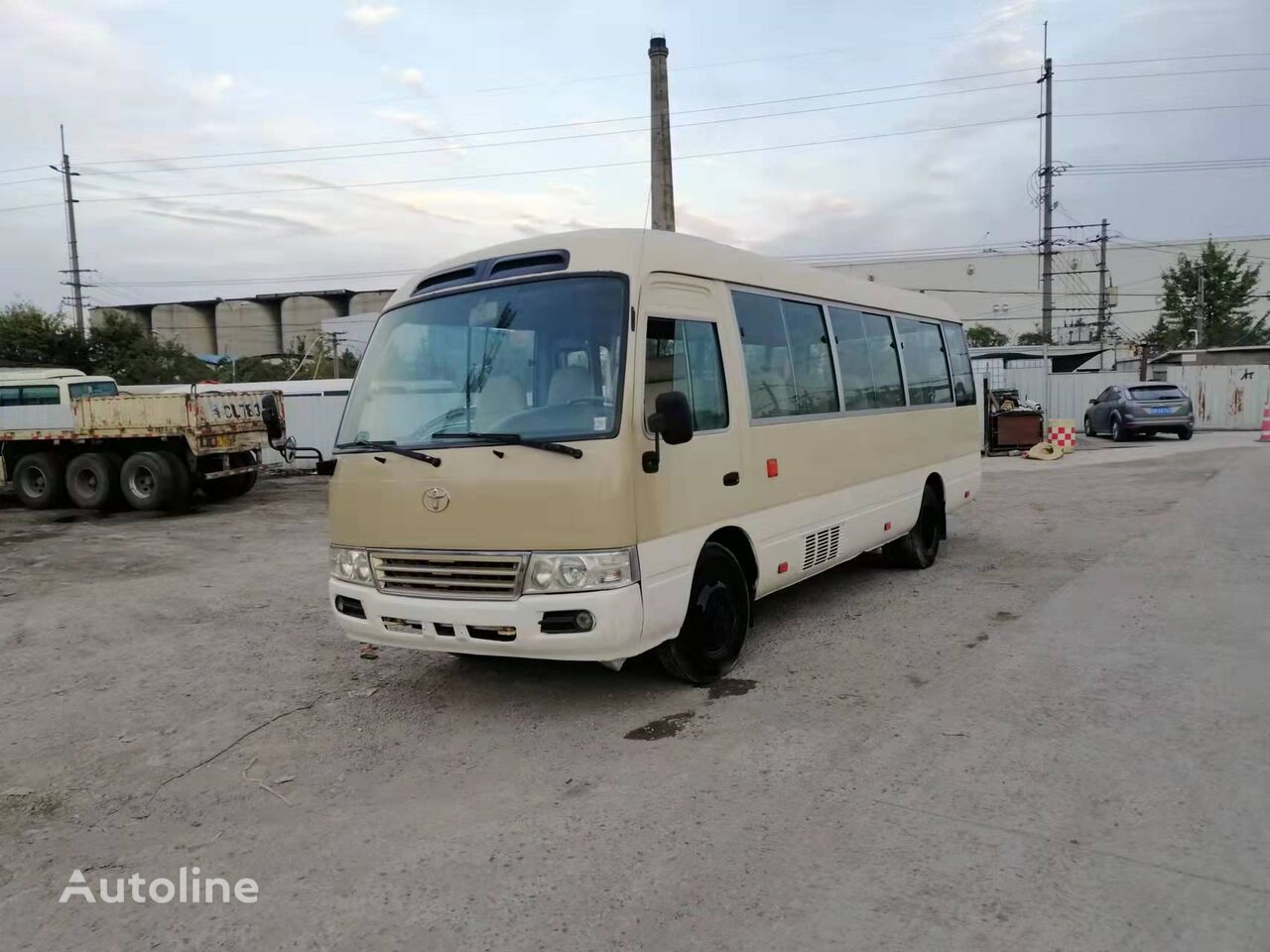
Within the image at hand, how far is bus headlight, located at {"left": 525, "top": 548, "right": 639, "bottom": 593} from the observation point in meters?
4.21

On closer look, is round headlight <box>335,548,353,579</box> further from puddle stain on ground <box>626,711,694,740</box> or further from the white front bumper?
puddle stain on ground <box>626,711,694,740</box>

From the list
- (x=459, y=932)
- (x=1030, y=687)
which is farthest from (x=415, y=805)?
(x=1030, y=687)

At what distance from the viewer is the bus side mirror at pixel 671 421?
4.16 m

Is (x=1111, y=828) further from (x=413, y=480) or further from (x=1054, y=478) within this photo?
(x=1054, y=478)

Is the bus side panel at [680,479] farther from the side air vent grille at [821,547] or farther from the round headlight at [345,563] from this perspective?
the round headlight at [345,563]

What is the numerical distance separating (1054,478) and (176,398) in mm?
15431

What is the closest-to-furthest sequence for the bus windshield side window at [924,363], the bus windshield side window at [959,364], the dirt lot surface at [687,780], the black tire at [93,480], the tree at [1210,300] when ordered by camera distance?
the dirt lot surface at [687,780] < the bus windshield side window at [924,363] < the bus windshield side window at [959,364] < the black tire at [93,480] < the tree at [1210,300]

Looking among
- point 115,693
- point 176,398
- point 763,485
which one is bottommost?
point 115,693

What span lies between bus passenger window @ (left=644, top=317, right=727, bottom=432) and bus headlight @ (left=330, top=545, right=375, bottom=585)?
1.80 metres

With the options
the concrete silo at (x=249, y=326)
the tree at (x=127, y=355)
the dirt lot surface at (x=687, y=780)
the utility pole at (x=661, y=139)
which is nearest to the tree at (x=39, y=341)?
the tree at (x=127, y=355)

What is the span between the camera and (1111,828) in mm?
3262

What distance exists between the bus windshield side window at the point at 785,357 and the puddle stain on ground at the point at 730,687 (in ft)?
5.43

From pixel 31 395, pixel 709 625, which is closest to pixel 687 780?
pixel 709 625

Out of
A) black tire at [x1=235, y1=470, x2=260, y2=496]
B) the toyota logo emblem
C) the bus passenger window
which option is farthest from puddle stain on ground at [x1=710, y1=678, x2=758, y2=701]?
black tire at [x1=235, y1=470, x2=260, y2=496]
